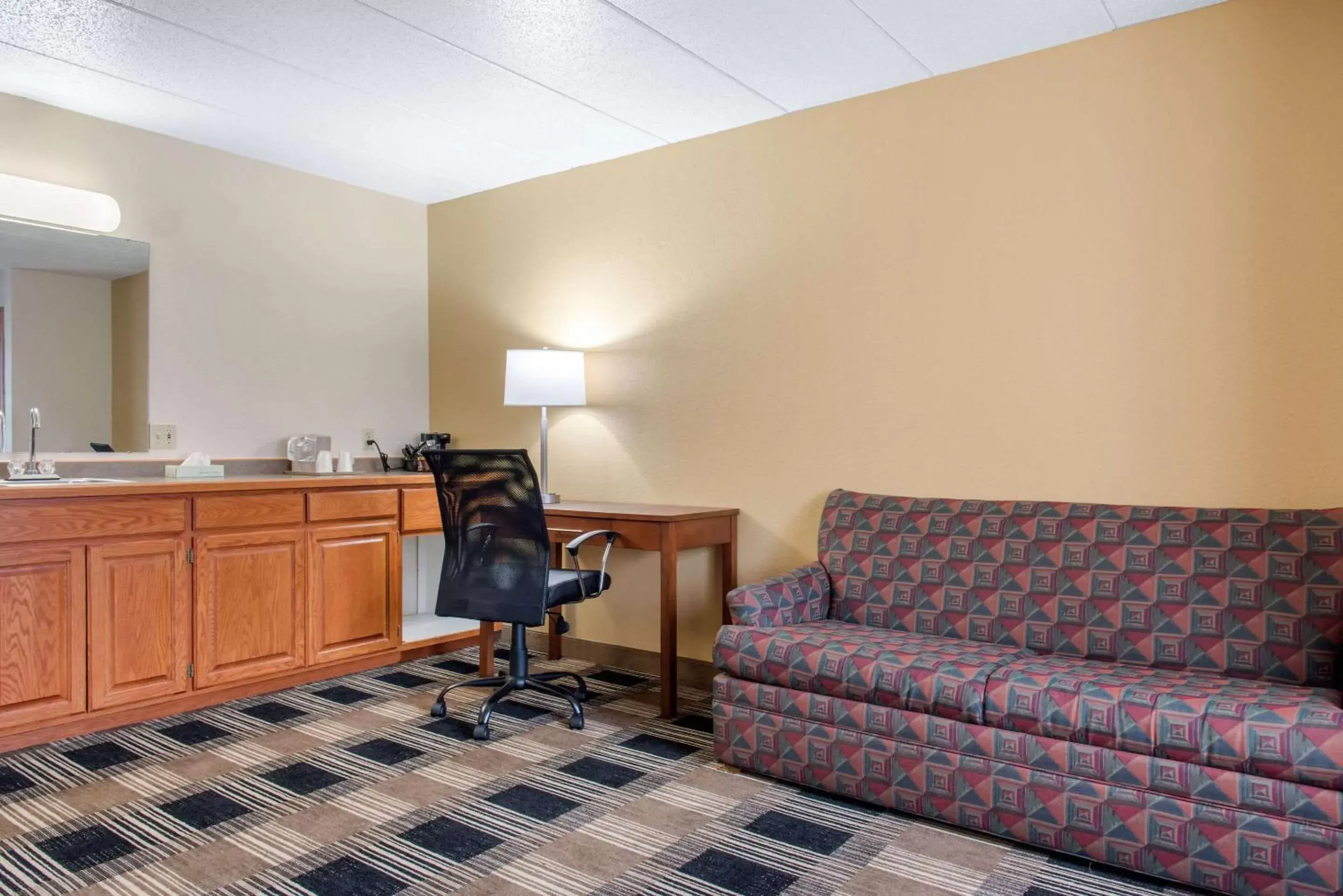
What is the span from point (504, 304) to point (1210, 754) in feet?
11.9

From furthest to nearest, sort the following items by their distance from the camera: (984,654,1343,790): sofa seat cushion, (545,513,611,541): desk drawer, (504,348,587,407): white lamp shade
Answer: (504,348,587,407): white lamp shade
(545,513,611,541): desk drawer
(984,654,1343,790): sofa seat cushion

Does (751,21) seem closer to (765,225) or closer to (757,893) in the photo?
(765,225)

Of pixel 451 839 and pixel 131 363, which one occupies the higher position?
pixel 131 363

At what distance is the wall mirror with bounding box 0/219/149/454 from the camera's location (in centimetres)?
347

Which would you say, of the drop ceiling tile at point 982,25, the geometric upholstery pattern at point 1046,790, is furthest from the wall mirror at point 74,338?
the drop ceiling tile at point 982,25

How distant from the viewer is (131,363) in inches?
147

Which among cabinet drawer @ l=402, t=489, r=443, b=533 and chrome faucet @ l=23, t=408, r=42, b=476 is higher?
chrome faucet @ l=23, t=408, r=42, b=476

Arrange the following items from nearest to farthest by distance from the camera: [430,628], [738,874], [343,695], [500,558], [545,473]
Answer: [738,874] < [500,558] < [343,695] < [545,473] < [430,628]

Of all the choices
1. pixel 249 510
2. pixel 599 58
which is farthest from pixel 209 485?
pixel 599 58

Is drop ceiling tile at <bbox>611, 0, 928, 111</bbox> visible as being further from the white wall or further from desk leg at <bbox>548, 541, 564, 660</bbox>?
the white wall

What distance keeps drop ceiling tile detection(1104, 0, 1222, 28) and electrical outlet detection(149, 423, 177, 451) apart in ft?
12.7

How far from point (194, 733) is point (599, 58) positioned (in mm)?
2747

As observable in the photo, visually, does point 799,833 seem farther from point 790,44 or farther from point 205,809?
point 790,44

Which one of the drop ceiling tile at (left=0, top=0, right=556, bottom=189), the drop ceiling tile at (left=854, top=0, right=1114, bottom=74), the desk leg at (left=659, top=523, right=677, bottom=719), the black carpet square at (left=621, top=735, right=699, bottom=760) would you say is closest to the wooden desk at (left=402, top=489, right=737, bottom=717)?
the desk leg at (left=659, top=523, right=677, bottom=719)
